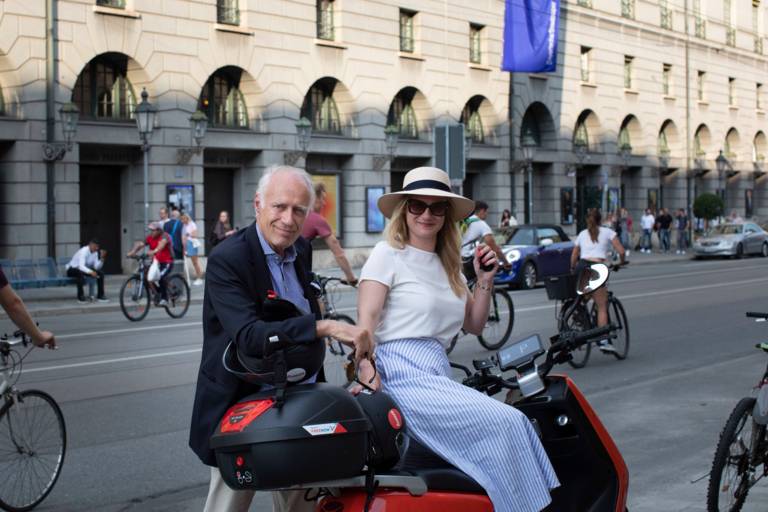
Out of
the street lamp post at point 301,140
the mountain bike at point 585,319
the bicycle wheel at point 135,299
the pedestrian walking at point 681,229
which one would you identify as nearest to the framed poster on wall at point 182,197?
the street lamp post at point 301,140

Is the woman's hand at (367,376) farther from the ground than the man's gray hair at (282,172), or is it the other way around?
the man's gray hair at (282,172)

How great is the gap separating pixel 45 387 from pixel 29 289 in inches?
535

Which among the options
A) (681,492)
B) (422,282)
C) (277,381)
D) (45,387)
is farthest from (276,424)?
(45,387)

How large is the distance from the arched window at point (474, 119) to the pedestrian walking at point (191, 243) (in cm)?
1439

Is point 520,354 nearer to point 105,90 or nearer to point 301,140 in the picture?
point 105,90

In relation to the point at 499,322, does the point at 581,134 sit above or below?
above

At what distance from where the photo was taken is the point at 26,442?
593cm

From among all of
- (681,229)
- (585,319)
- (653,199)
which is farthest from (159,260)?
(653,199)

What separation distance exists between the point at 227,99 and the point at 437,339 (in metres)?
26.2

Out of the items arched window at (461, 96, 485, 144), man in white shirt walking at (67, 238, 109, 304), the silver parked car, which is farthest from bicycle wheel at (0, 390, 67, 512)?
the silver parked car

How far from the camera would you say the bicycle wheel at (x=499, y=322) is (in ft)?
42.7

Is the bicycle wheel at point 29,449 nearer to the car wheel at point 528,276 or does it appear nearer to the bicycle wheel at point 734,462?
the bicycle wheel at point 734,462

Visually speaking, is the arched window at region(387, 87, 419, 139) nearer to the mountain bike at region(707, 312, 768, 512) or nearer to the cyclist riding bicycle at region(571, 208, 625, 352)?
the cyclist riding bicycle at region(571, 208, 625, 352)

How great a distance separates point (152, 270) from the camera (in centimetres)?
1780
